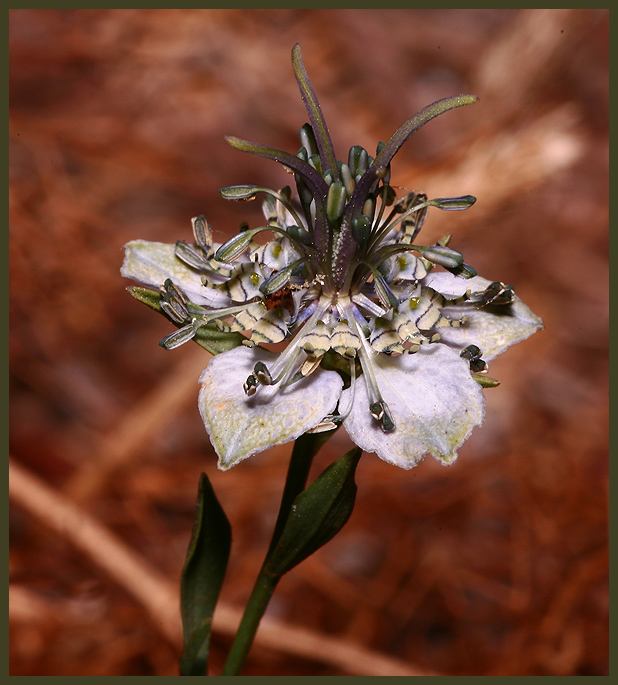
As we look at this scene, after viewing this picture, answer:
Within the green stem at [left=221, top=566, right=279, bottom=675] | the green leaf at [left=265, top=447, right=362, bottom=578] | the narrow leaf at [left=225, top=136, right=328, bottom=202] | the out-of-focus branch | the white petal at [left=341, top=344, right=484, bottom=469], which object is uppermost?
the narrow leaf at [left=225, top=136, right=328, bottom=202]

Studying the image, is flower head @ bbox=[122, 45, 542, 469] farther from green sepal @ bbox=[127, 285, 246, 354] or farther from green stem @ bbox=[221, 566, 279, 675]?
green stem @ bbox=[221, 566, 279, 675]

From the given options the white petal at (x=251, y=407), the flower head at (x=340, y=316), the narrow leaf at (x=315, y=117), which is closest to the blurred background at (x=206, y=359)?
the flower head at (x=340, y=316)

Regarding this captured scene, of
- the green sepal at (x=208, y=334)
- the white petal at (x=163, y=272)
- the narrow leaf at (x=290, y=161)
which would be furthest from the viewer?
the white petal at (x=163, y=272)

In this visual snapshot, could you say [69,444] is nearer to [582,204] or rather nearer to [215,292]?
→ [215,292]

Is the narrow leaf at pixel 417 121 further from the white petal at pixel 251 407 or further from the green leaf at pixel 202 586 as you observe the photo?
the green leaf at pixel 202 586

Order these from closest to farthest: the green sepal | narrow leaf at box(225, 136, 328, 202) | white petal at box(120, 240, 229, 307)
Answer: narrow leaf at box(225, 136, 328, 202) → the green sepal → white petal at box(120, 240, 229, 307)

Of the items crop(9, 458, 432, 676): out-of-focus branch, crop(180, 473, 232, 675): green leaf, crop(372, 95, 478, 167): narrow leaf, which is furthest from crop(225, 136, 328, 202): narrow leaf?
crop(9, 458, 432, 676): out-of-focus branch

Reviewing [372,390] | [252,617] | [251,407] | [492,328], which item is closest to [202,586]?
[252,617]
